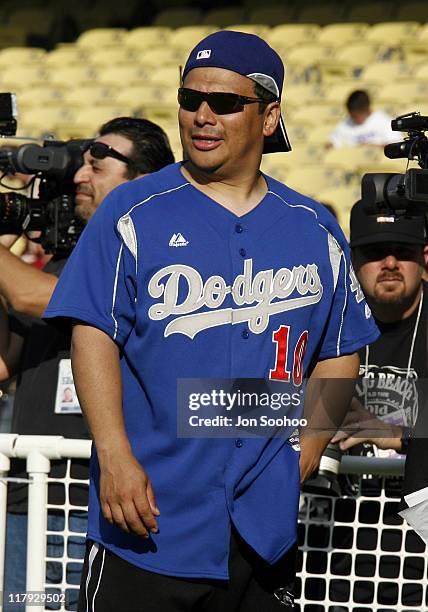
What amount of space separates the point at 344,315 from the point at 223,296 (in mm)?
375

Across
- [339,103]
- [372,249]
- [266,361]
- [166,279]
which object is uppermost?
[339,103]

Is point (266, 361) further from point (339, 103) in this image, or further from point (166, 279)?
point (339, 103)

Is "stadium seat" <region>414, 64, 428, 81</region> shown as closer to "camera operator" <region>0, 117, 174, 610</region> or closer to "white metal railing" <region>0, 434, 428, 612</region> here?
"camera operator" <region>0, 117, 174, 610</region>

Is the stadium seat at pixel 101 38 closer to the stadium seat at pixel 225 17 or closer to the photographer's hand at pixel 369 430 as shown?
the stadium seat at pixel 225 17

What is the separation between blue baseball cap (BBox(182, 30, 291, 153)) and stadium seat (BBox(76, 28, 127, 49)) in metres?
12.2

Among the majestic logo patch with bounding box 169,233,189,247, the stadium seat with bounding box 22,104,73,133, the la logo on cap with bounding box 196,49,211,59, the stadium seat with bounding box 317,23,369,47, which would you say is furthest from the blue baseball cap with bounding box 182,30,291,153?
the stadium seat with bounding box 317,23,369,47

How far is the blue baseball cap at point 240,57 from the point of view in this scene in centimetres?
244

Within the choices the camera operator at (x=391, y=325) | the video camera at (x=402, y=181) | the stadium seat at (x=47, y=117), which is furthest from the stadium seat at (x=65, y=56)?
the video camera at (x=402, y=181)

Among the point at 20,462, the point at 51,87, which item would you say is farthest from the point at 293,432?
the point at 51,87

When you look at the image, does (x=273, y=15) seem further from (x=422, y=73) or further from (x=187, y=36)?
(x=422, y=73)

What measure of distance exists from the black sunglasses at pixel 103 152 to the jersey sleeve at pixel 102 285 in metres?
1.32

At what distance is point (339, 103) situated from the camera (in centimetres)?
Answer: 1145

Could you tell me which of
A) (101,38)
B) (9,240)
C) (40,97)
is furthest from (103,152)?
(101,38)

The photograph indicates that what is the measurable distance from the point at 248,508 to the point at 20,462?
40.9 inches
